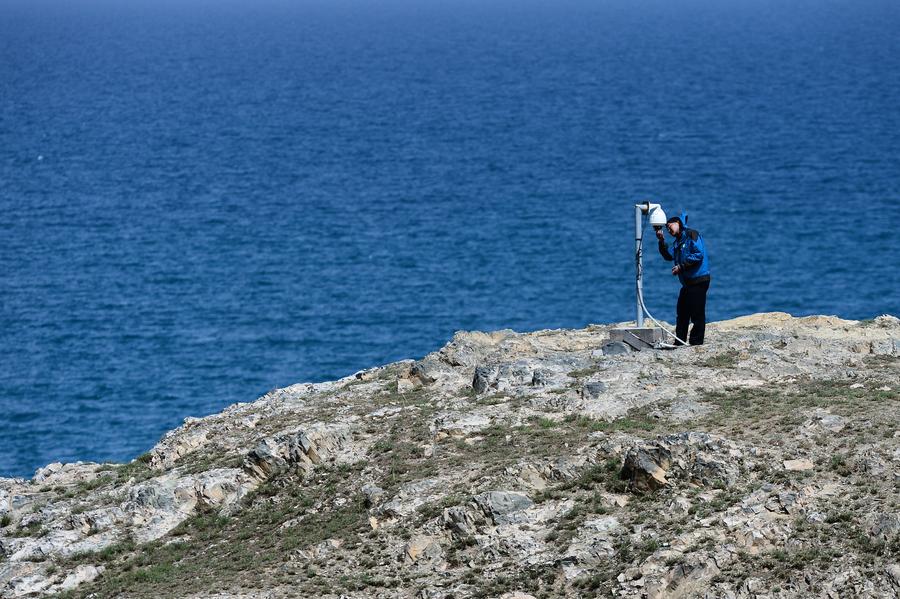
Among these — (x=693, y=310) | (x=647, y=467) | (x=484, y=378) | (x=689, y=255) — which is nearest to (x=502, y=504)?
(x=647, y=467)

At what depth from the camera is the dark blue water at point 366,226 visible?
69750mm

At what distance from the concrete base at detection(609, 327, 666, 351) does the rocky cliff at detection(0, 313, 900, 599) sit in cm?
55

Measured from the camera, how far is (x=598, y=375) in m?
29.5

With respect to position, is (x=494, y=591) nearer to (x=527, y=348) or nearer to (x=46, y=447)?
(x=527, y=348)

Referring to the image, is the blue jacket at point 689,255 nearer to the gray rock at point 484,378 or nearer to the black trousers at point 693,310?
the black trousers at point 693,310

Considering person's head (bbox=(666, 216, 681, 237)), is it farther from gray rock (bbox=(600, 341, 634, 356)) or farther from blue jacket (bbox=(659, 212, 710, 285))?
gray rock (bbox=(600, 341, 634, 356))

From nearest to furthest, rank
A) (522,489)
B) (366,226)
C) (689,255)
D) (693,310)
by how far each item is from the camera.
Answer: (522,489)
(689,255)
(693,310)
(366,226)

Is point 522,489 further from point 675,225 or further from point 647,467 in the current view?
point 675,225

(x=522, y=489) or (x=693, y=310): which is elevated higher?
(x=693, y=310)

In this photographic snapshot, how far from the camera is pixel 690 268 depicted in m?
30.5

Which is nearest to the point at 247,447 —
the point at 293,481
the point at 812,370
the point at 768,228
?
the point at 293,481

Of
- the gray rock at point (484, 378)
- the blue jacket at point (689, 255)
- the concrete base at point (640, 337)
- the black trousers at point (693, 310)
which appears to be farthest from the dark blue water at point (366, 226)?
the blue jacket at point (689, 255)

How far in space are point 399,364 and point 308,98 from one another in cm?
13320

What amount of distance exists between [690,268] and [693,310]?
1099 millimetres
